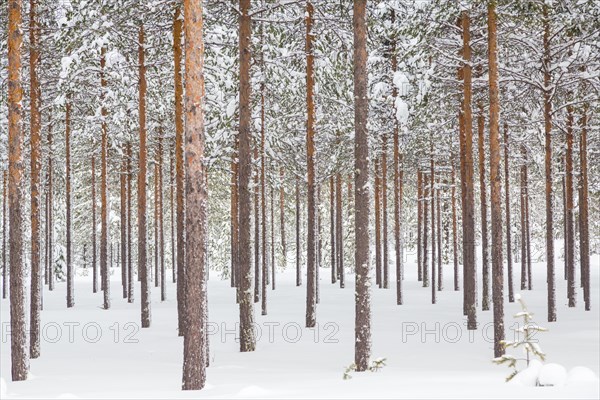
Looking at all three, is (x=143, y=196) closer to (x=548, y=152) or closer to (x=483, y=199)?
(x=483, y=199)

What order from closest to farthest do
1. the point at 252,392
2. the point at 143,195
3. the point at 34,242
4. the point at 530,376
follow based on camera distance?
the point at 530,376, the point at 252,392, the point at 34,242, the point at 143,195

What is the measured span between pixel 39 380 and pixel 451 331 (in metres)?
11.6

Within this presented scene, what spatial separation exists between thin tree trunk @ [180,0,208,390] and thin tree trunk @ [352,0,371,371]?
316 centimetres

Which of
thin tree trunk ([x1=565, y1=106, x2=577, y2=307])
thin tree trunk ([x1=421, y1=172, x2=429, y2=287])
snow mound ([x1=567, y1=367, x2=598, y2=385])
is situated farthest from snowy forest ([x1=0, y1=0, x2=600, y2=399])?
thin tree trunk ([x1=421, y1=172, x2=429, y2=287])

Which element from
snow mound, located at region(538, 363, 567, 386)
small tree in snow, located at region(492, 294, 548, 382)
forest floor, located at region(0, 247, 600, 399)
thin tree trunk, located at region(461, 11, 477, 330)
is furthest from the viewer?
thin tree trunk, located at region(461, 11, 477, 330)

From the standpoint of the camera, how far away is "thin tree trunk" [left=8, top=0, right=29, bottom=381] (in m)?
11.7

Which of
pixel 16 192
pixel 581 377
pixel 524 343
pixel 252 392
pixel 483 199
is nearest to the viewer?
pixel 581 377

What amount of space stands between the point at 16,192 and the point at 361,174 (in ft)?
21.4

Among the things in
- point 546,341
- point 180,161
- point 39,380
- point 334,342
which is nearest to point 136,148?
point 180,161

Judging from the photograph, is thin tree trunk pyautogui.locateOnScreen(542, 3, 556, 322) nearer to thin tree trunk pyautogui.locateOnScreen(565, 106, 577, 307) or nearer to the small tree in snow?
thin tree trunk pyautogui.locateOnScreen(565, 106, 577, 307)

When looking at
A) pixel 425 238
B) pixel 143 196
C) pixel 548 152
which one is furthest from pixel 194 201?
pixel 425 238

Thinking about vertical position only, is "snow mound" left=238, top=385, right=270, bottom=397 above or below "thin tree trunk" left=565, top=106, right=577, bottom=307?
below

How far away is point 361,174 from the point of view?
37.8ft

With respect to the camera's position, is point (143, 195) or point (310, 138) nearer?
point (310, 138)
